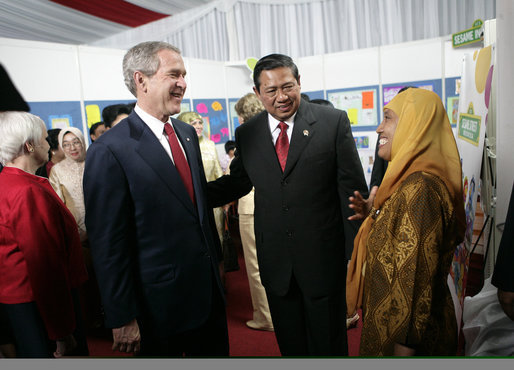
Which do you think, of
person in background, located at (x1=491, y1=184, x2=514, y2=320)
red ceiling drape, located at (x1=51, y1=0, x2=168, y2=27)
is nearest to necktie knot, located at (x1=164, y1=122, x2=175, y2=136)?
red ceiling drape, located at (x1=51, y1=0, x2=168, y2=27)

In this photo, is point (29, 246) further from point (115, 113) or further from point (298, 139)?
point (115, 113)

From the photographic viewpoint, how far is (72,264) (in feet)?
5.02

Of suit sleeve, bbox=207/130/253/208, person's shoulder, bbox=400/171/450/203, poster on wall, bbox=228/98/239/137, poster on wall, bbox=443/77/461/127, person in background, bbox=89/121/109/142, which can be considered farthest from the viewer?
poster on wall, bbox=228/98/239/137

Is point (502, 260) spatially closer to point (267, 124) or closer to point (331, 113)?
point (331, 113)

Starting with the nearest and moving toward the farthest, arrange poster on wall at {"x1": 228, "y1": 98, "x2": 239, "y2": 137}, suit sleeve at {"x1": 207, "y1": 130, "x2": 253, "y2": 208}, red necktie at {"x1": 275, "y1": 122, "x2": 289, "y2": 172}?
red necktie at {"x1": 275, "y1": 122, "x2": 289, "y2": 172} < suit sleeve at {"x1": 207, "y1": 130, "x2": 253, "y2": 208} < poster on wall at {"x1": 228, "y1": 98, "x2": 239, "y2": 137}

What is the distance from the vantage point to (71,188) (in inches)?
95.0

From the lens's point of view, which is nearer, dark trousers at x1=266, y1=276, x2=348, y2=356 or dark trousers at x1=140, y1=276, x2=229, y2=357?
dark trousers at x1=140, y1=276, x2=229, y2=357

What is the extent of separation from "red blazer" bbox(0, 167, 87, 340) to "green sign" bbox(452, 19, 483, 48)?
2.38 m

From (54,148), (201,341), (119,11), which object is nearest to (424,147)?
(201,341)

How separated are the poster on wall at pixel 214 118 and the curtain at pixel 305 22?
1824 millimetres

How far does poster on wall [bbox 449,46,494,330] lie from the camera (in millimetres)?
1773

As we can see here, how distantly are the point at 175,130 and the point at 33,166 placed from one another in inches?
19.3

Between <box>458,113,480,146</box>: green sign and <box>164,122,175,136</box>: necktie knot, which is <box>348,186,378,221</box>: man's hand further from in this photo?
<box>458,113,480,146</box>: green sign

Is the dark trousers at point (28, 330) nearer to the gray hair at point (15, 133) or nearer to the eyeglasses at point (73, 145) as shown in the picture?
the gray hair at point (15, 133)
